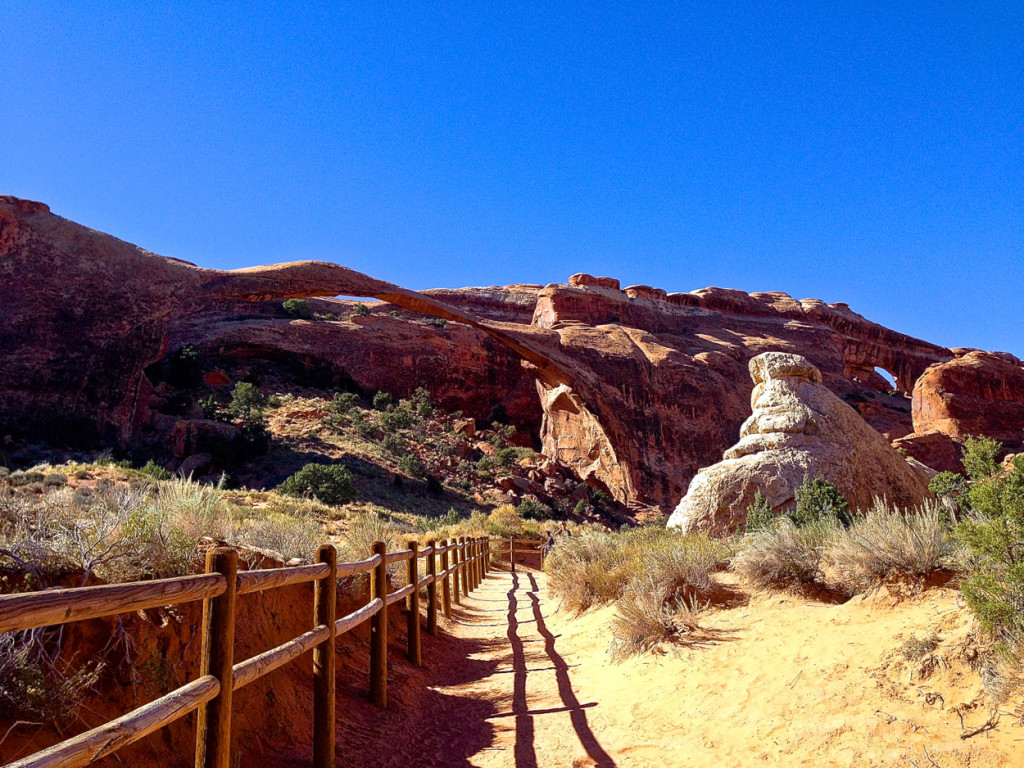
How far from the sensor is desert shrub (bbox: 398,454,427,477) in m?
29.3

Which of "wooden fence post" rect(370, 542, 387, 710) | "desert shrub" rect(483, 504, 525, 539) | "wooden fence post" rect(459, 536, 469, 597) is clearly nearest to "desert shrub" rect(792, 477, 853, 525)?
"wooden fence post" rect(459, 536, 469, 597)

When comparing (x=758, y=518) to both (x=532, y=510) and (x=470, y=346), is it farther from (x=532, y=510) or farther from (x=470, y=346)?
(x=470, y=346)

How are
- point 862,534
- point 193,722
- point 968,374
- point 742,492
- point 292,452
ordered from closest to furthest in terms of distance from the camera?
point 193,722, point 862,534, point 742,492, point 292,452, point 968,374

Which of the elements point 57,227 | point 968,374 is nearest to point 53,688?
point 57,227

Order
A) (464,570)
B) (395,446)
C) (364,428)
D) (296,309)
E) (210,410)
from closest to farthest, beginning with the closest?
(464,570), (210,410), (395,446), (364,428), (296,309)

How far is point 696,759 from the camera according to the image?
399cm

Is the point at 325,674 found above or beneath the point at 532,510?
above

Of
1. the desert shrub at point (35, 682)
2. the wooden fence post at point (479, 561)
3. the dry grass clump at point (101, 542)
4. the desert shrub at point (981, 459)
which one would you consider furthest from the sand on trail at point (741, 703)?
the wooden fence post at point (479, 561)

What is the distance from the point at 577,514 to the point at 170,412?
19.6m

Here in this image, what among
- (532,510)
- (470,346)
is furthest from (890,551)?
(470,346)

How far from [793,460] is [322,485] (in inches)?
616

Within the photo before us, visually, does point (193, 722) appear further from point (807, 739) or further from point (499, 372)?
point (499, 372)

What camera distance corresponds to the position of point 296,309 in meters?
48.1

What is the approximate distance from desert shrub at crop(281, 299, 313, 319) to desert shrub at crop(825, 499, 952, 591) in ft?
152
